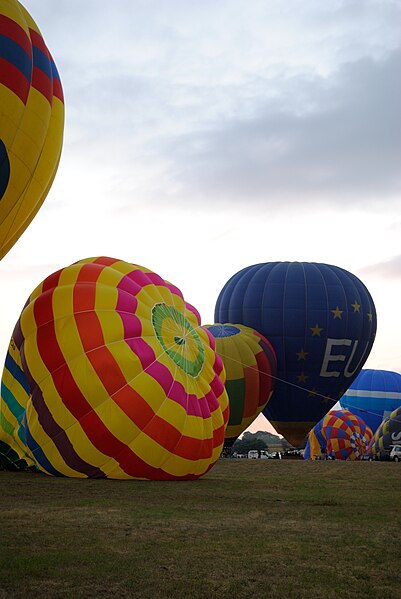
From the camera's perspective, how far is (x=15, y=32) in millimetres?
9234

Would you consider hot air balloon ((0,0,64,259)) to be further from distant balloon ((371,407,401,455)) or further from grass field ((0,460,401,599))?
distant balloon ((371,407,401,455))

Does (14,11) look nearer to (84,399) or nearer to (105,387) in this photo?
(105,387)

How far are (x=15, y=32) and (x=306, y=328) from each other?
611 inches

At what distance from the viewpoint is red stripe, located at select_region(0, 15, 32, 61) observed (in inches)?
356

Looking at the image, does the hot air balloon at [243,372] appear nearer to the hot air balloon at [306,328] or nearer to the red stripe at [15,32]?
the hot air balloon at [306,328]

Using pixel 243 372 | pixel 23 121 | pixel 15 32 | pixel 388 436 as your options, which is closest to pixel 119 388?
pixel 23 121

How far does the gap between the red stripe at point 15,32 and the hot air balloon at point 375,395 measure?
93.7ft

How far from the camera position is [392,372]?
38.0 m

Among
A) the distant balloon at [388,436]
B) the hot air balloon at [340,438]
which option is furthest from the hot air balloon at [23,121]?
the hot air balloon at [340,438]

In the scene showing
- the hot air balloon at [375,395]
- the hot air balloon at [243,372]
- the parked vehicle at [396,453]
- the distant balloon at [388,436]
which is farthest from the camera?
the hot air balloon at [375,395]

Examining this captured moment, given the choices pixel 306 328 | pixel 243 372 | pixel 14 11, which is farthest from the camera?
pixel 306 328

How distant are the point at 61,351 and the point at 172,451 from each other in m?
2.39

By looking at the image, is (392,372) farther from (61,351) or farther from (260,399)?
(61,351)

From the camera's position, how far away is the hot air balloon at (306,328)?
2308cm
